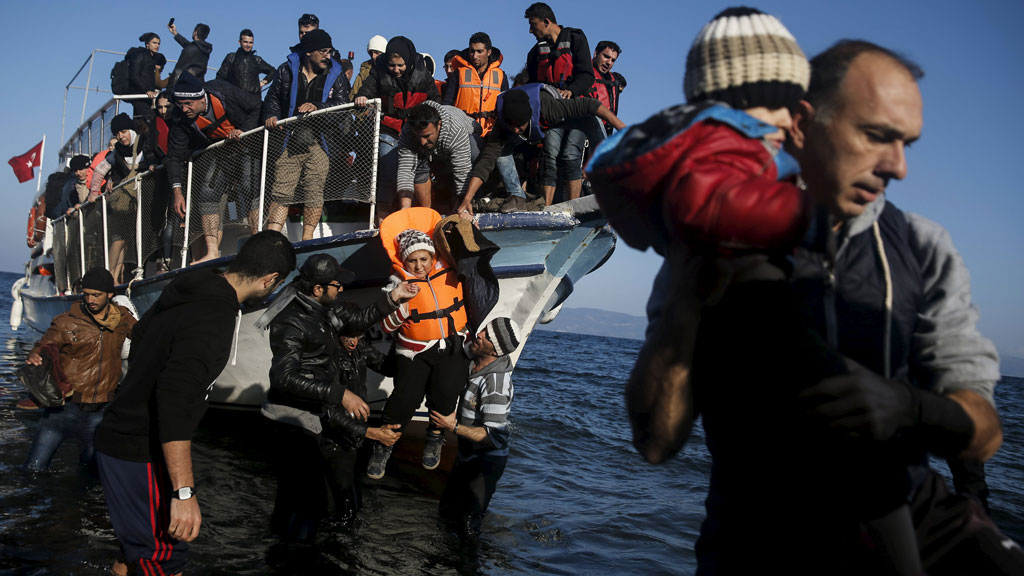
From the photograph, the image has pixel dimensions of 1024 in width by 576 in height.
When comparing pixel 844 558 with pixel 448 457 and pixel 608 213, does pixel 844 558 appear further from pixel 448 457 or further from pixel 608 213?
pixel 448 457

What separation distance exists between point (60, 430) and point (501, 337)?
3.99 metres

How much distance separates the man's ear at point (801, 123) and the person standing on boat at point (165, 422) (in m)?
2.72

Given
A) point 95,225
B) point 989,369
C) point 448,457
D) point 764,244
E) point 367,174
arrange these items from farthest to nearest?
1. point 95,225
2. point 448,457
3. point 367,174
4. point 989,369
5. point 764,244

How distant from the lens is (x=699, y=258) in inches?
47.1

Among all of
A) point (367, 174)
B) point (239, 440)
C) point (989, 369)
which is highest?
point (367, 174)

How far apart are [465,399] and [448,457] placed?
9.05 ft

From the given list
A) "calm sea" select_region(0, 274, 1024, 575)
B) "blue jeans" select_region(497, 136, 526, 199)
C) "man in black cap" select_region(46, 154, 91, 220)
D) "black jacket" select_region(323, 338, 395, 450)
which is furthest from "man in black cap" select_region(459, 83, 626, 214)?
"man in black cap" select_region(46, 154, 91, 220)

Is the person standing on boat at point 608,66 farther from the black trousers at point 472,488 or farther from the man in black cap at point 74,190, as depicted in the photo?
the man in black cap at point 74,190

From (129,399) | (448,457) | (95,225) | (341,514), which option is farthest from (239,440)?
(129,399)

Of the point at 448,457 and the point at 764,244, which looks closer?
the point at 764,244

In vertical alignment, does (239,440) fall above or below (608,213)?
below

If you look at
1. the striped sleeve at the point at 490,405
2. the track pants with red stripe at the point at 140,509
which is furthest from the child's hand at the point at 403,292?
the track pants with red stripe at the point at 140,509

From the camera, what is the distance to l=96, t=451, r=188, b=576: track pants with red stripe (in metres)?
3.42

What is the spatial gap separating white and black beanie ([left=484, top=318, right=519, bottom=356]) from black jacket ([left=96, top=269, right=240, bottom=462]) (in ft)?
9.18
